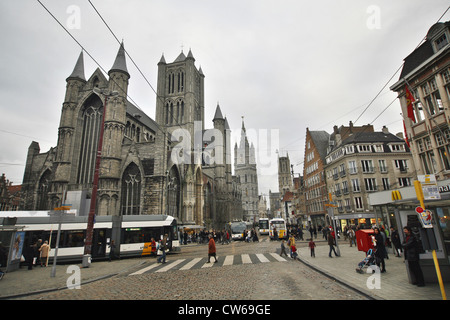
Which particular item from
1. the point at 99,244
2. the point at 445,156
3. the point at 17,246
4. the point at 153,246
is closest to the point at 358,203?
the point at 445,156

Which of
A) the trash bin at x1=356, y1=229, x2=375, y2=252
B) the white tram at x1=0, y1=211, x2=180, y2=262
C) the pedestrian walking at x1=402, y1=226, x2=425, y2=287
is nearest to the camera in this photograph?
the pedestrian walking at x1=402, y1=226, x2=425, y2=287

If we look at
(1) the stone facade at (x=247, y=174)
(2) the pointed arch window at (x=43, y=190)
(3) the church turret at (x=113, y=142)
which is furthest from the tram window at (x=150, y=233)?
(1) the stone facade at (x=247, y=174)

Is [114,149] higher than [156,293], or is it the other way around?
[114,149]

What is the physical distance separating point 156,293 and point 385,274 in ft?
23.6

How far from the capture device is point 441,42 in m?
12.5

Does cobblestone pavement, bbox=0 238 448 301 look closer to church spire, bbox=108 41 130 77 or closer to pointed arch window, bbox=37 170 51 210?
pointed arch window, bbox=37 170 51 210

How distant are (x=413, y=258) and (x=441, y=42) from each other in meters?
12.6

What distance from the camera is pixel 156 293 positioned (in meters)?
6.58

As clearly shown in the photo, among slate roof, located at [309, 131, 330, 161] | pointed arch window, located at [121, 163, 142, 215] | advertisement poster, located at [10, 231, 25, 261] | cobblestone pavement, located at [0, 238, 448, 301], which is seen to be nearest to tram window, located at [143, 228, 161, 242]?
cobblestone pavement, located at [0, 238, 448, 301]

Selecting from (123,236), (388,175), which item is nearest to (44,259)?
(123,236)

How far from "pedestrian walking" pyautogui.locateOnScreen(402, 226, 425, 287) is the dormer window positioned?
11878 mm

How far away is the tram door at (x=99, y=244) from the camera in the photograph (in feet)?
49.4

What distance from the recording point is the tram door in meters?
15.1

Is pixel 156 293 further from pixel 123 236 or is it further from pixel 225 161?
pixel 225 161
